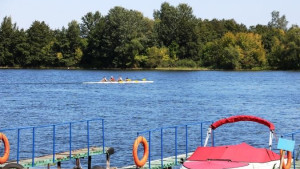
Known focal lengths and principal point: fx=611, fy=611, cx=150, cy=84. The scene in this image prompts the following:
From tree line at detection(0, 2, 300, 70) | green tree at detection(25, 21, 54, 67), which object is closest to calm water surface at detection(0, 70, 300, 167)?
tree line at detection(0, 2, 300, 70)

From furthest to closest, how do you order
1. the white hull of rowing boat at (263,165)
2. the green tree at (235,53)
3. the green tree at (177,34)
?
the green tree at (177,34), the green tree at (235,53), the white hull of rowing boat at (263,165)

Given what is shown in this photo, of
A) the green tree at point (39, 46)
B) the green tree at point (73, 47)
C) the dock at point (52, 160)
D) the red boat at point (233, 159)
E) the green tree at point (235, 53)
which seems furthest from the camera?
the green tree at point (73, 47)

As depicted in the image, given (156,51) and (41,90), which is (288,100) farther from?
(156,51)

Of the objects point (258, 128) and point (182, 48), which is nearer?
point (258, 128)

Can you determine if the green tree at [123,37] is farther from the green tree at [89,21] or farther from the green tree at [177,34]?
the green tree at [89,21]

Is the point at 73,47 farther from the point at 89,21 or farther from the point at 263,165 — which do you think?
the point at 263,165

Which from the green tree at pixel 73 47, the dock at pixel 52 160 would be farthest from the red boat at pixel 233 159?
the green tree at pixel 73 47

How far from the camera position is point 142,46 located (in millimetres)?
163000

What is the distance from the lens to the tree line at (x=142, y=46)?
164125 millimetres

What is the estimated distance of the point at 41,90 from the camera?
9456 cm

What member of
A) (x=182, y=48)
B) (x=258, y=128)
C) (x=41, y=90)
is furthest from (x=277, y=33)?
(x=258, y=128)

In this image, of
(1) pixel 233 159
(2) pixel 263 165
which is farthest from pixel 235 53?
(1) pixel 233 159

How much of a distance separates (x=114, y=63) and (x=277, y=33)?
55.0 metres

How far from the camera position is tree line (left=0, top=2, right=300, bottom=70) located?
164 m
